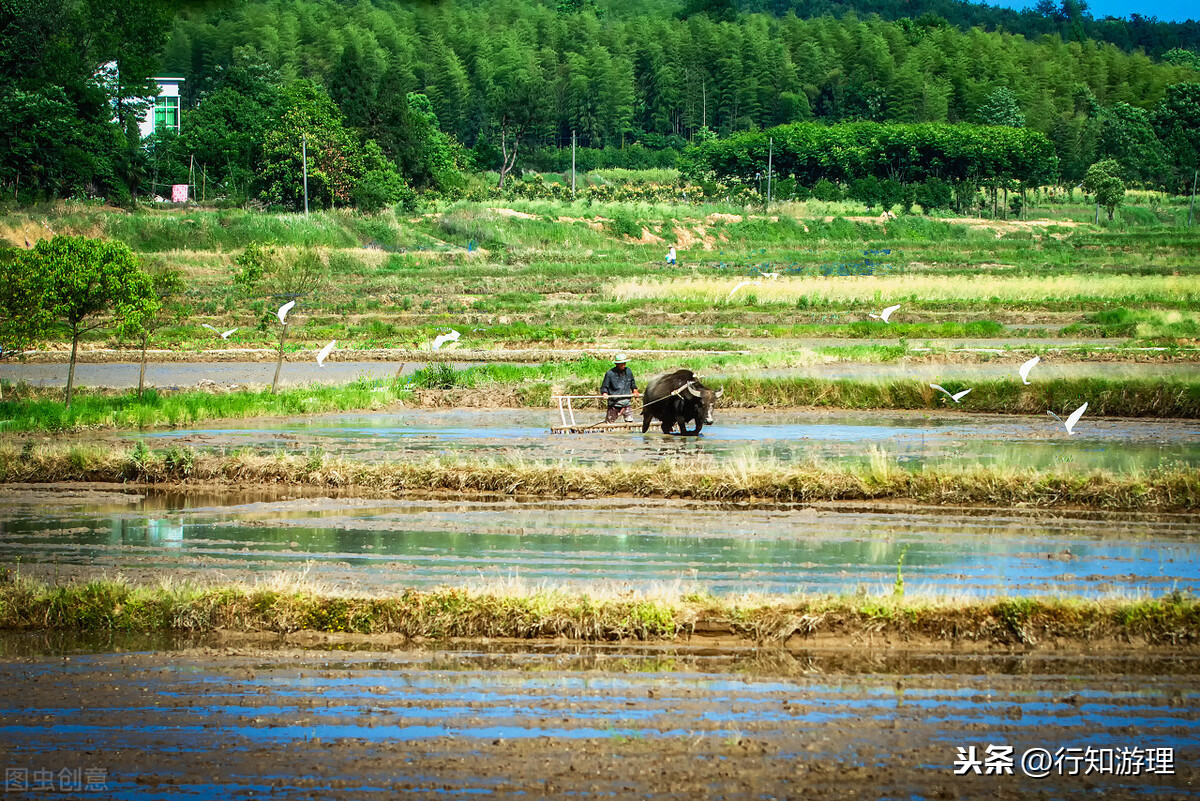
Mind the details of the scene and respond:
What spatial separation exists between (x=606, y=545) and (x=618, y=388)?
665 centimetres

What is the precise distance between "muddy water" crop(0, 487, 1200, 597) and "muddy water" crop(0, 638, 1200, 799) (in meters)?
1.37

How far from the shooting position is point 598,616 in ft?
30.6

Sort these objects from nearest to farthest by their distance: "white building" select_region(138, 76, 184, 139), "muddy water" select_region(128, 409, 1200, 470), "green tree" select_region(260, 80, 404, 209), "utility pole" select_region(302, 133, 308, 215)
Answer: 1. "muddy water" select_region(128, 409, 1200, 470)
2. "utility pole" select_region(302, 133, 308, 215)
3. "green tree" select_region(260, 80, 404, 209)
4. "white building" select_region(138, 76, 184, 139)

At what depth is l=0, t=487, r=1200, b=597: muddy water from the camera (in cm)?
1065

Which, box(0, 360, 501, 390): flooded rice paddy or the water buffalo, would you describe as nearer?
the water buffalo

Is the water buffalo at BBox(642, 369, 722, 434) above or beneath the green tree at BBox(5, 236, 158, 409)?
beneath

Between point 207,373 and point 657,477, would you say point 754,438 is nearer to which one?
point 657,477

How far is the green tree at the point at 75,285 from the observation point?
19328 millimetres

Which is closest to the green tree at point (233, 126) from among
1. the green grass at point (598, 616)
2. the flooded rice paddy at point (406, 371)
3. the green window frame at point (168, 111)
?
the green window frame at point (168, 111)

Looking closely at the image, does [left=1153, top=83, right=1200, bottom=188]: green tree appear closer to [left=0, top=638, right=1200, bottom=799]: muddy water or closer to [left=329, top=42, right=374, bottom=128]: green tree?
[left=329, top=42, right=374, bottom=128]: green tree

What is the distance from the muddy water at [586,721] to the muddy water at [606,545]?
4.50 ft

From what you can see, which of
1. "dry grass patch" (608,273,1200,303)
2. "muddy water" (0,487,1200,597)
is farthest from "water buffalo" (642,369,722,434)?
"dry grass patch" (608,273,1200,303)

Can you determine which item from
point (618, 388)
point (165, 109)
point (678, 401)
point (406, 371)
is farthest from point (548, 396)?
point (165, 109)

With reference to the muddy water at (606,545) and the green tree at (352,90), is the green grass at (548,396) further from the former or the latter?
the green tree at (352,90)
